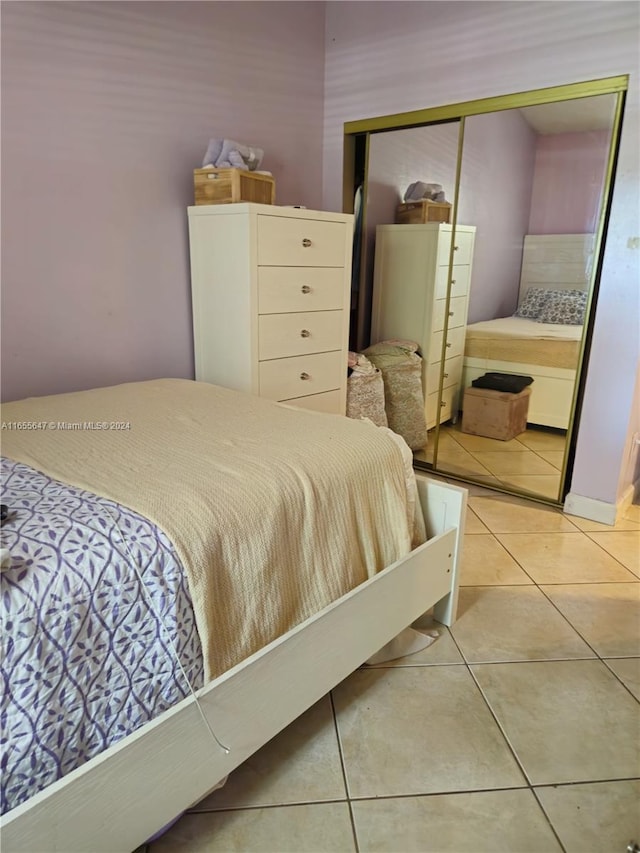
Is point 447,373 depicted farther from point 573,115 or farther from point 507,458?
point 573,115

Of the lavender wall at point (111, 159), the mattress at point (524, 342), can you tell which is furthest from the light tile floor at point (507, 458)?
the lavender wall at point (111, 159)

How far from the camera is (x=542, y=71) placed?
2.41m

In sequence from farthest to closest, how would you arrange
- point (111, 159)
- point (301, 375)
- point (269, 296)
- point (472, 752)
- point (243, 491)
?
point (301, 375), point (269, 296), point (111, 159), point (472, 752), point (243, 491)

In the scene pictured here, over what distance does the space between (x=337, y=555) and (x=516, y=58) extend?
2.30m

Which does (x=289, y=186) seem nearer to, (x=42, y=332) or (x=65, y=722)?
(x=42, y=332)

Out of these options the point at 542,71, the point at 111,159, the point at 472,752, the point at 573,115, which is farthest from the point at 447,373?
the point at 472,752

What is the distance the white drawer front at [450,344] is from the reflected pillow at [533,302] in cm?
33

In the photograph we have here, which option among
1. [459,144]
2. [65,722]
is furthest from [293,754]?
[459,144]

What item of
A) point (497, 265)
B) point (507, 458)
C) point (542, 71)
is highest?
point (542, 71)

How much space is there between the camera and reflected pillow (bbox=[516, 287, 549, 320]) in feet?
8.51

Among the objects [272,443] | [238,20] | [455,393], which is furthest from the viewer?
[455,393]

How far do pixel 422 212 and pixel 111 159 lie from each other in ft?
4.95

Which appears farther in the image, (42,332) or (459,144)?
(459,144)

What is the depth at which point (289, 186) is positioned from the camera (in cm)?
309
